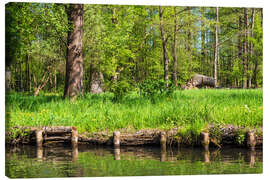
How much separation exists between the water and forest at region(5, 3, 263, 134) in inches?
25.8

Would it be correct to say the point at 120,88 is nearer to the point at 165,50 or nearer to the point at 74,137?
the point at 165,50

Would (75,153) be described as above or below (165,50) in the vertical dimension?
below

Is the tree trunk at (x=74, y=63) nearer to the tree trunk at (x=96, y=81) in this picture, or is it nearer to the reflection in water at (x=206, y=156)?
the tree trunk at (x=96, y=81)

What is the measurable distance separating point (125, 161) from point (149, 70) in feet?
7.78

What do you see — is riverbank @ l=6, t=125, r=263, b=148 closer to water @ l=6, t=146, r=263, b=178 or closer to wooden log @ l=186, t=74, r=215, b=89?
water @ l=6, t=146, r=263, b=178

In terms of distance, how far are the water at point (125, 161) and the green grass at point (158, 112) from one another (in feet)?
2.12

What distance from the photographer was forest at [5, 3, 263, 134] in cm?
577

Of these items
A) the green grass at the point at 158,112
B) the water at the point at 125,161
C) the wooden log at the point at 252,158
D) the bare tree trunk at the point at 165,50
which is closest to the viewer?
the water at the point at 125,161

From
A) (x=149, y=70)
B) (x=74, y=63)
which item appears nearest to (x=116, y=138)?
(x=149, y=70)

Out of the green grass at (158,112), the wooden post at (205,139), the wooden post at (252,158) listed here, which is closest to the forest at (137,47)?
the green grass at (158,112)

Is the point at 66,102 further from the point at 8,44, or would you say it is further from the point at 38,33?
the point at 8,44

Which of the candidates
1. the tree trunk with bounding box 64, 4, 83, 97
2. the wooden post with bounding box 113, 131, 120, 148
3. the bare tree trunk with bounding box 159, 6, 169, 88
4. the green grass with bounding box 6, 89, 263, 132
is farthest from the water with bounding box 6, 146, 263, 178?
the tree trunk with bounding box 64, 4, 83, 97

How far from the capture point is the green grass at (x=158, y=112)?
18.8 feet

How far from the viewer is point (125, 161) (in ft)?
14.5
